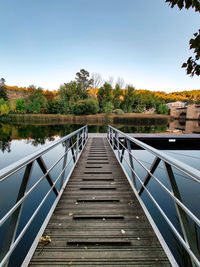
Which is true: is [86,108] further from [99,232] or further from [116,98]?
[99,232]

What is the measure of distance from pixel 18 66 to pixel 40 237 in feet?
158

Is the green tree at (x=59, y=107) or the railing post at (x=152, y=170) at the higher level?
the green tree at (x=59, y=107)

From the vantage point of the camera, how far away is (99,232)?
5.43 ft

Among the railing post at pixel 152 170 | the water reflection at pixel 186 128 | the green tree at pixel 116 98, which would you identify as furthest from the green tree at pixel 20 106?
the railing post at pixel 152 170

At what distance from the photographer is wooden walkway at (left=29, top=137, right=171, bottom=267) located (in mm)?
1329

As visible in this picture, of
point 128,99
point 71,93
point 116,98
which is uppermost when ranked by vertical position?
point 71,93

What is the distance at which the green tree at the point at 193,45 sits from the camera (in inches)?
60.6

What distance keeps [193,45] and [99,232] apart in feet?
8.48

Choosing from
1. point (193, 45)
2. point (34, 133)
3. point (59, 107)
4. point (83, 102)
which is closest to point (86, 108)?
point (83, 102)

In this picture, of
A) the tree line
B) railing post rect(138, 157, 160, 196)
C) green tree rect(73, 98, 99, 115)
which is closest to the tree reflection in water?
railing post rect(138, 157, 160, 196)

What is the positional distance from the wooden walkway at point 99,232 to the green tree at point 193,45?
7.13ft

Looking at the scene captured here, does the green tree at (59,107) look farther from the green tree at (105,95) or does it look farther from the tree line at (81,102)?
the green tree at (105,95)

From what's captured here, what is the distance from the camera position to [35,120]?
3155cm

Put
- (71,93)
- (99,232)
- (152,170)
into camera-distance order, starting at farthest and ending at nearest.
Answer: (71,93)
(152,170)
(99,232)
